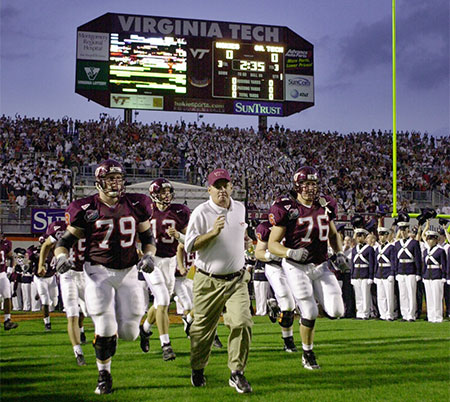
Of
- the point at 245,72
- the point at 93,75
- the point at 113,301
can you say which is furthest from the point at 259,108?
the point at 113,301

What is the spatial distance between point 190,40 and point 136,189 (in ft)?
38.3

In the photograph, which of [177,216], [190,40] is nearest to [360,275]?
[177,216]

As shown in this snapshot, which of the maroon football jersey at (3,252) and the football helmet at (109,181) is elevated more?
the football helmet at (109,181)

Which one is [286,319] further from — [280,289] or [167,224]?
[167,224]

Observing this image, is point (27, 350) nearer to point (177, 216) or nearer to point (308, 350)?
point (177, 216)

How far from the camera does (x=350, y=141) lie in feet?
109

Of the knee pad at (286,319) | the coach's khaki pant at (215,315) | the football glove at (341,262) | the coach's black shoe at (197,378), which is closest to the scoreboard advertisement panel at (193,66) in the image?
the knee pad at (286,319)

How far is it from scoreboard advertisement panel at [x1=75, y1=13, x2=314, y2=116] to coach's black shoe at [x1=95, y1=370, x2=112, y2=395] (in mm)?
23349

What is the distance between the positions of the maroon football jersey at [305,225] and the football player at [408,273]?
6.71m

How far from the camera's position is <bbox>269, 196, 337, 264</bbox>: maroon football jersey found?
22.3ft

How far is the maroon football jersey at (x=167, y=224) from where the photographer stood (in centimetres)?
826

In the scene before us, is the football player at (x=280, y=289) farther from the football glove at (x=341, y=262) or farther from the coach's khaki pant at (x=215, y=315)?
the coach's khaki pant at (x=215, y=315)

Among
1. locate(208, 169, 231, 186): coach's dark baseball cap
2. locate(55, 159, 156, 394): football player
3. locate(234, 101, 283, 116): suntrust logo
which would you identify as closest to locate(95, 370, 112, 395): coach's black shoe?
locate(55, 159, 156, 394): football player

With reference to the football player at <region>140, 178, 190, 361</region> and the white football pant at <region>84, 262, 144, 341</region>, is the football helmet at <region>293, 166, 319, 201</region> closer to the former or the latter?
the football player at <region>140, 178, 190, 361</region>
